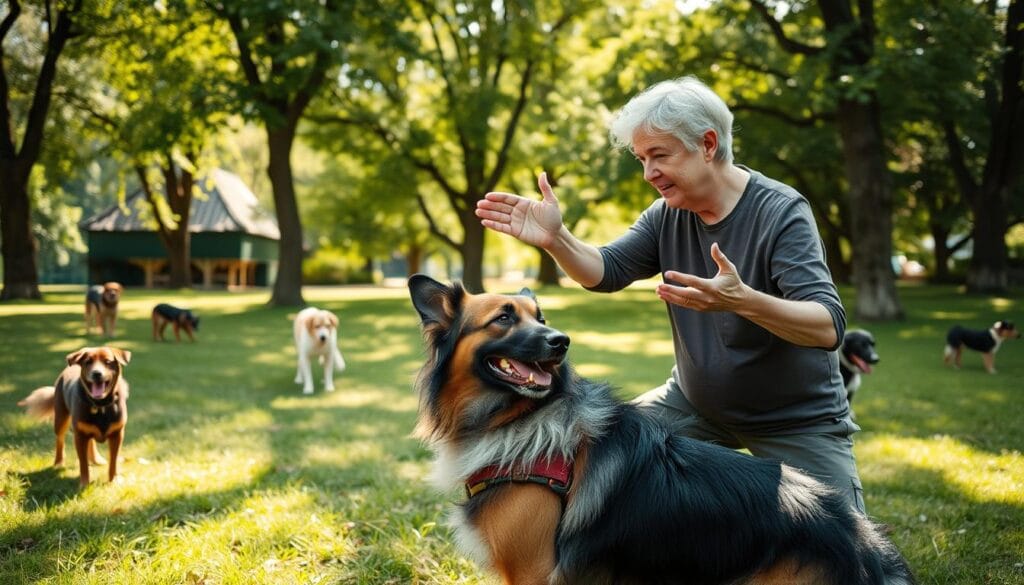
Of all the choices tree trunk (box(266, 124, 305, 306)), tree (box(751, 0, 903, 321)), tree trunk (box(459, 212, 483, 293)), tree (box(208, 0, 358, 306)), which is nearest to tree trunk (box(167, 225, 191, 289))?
tree (box(208, 0, 358, 306))

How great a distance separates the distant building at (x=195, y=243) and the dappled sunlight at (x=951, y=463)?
131 feet

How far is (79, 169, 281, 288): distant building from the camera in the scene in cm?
4078

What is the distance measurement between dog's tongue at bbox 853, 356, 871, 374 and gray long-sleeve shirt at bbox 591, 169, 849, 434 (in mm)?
5741

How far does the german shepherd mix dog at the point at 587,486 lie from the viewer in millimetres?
2652

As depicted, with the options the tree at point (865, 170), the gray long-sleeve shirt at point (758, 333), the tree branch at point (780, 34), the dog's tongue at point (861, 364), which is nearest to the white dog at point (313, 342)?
the dog's tongue at point (861, 364)

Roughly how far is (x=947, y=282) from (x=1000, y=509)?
39902 millimetres

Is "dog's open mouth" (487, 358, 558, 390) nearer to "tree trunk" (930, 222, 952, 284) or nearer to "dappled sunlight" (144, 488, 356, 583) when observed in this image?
"dappled sunlight" (144, 488, 356, 583)

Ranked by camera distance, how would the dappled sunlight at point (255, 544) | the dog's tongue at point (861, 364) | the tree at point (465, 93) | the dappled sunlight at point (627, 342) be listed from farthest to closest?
the tree at point (465, 93), the dappled sunlight at point (627, 342), the dog's tongue at point (861, 364), the dappled sunlight at point (255, 544)

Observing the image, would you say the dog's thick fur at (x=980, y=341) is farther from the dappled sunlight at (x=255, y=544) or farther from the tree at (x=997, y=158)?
the dappled sunlight at (x=255, y=544)

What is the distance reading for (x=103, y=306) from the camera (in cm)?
1470

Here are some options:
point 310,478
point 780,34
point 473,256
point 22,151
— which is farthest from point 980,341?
point 22,151

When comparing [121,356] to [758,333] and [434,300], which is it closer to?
[434,300]

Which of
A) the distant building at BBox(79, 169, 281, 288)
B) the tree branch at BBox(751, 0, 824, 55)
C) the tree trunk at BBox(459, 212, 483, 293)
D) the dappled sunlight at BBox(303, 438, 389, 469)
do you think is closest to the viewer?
the dappled sunlight at BBox(303, 438, 389, 469)

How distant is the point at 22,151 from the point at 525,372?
83.6 ft
